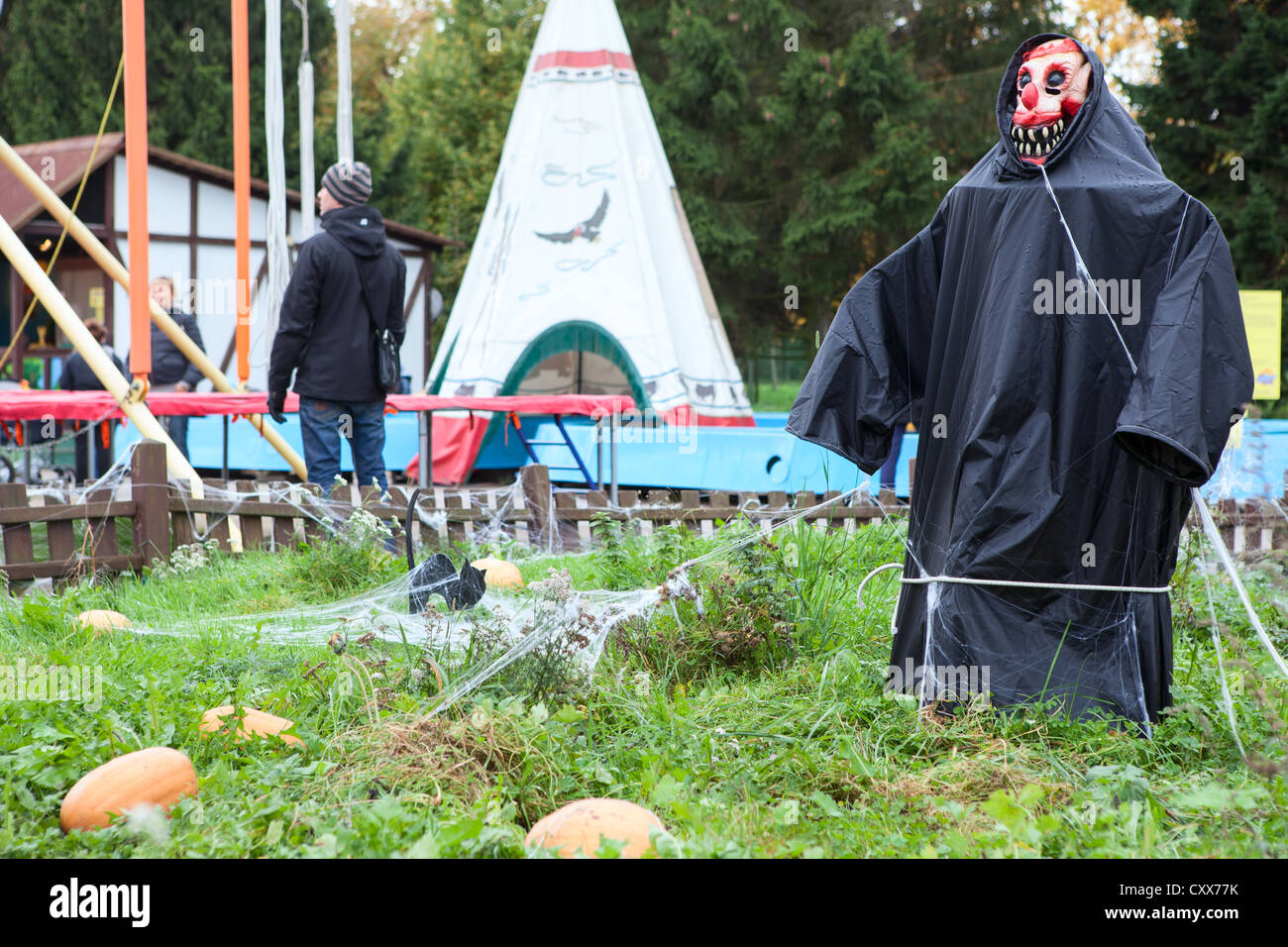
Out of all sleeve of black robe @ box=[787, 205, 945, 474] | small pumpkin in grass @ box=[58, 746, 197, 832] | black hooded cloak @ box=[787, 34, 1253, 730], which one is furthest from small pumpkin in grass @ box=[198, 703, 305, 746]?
black hooded cloak @ box=[787, 34, 1253, 730]

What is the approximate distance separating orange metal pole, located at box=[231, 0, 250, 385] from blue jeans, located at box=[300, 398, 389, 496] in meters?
2.01

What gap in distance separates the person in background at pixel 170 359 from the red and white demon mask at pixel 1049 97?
7117 mm

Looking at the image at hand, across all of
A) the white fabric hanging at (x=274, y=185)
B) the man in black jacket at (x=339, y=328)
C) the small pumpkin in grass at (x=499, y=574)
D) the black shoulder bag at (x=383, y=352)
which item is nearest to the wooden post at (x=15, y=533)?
the man in black jacket at (x=339, y=328)

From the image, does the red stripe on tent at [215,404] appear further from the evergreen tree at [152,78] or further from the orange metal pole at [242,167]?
the evergreen tree at [152,78]

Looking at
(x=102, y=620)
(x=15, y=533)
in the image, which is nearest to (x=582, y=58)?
(x=15, y=533)

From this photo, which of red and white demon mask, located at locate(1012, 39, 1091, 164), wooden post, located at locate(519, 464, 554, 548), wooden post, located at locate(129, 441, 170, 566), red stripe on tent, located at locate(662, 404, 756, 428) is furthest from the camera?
red stripe on tent, located at locate(662, 404, 756, 428)

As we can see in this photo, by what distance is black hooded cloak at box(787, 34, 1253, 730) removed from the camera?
293cm

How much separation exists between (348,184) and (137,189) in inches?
41.7

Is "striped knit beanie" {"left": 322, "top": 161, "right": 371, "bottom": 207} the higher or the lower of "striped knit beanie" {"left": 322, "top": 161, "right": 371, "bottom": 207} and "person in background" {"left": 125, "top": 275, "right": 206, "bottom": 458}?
the higher

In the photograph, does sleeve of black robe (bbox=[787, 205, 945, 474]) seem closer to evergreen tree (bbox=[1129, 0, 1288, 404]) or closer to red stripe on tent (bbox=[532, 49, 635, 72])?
red stripe on tent (bbox=[532, 49, 635, 72])

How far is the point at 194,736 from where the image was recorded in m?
3.00

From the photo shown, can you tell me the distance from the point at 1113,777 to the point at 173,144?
20.7 meters
